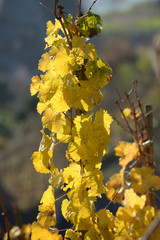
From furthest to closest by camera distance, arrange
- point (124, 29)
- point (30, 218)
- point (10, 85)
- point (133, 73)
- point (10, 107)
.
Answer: point (124, 29), point (133, 73), point (10, 85), point (10, 107), point (30, 218)

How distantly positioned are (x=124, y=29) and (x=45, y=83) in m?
20.0

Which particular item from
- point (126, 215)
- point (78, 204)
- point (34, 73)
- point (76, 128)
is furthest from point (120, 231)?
point (34, 73)

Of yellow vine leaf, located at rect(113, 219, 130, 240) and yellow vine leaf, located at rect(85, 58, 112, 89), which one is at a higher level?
yellow vine leaf, located at rect(85, 58, 112, 89)

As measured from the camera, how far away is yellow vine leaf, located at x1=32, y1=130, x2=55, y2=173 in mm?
562

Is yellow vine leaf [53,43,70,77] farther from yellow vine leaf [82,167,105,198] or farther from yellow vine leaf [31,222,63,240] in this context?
yellow vine leaf [31,222,63,240]

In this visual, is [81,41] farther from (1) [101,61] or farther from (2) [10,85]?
(2) [10,85]

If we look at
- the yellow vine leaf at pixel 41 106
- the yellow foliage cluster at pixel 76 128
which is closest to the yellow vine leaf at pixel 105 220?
the yellow foliage cluster at pixel 76 128

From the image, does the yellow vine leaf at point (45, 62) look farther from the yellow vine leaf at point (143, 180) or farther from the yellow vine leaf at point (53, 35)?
the yellow vine leaf at point (143, 180)

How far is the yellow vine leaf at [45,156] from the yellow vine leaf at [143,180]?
0.93 feet

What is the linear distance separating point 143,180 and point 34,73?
13915mm

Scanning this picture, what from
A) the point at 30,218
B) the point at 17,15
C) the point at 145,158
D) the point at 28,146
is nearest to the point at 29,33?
the point at 17,15

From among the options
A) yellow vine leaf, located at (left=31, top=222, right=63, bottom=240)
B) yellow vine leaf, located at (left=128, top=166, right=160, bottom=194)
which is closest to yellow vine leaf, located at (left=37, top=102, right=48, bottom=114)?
yellow vine leaf, located at (left=31, top=222, right=63, bottom=240)

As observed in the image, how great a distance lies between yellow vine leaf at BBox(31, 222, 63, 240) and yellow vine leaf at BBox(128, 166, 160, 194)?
259 mm

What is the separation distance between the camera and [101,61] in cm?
56
